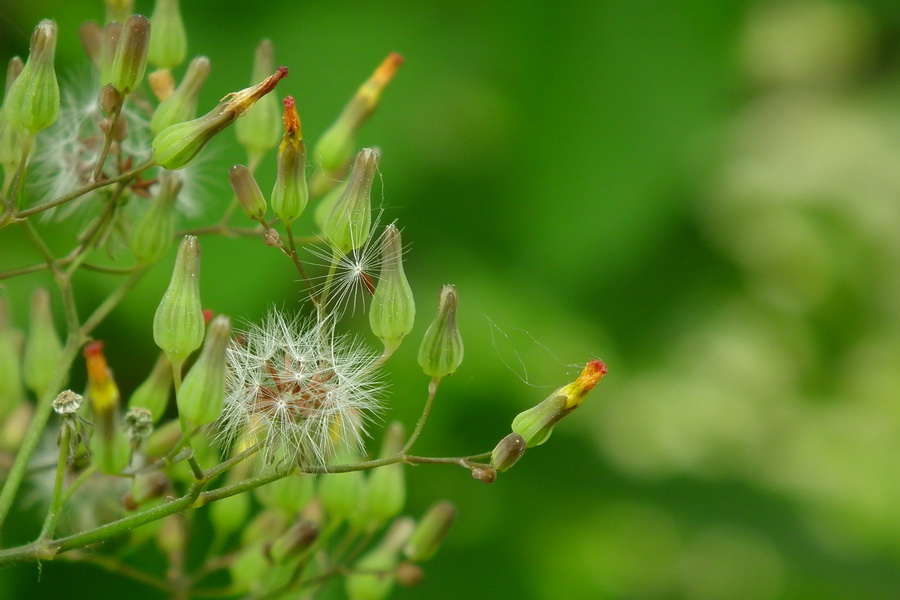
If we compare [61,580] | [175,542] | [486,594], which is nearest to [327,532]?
[175,542]

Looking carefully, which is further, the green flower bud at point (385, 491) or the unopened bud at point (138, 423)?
the green flower bud at point (385, 491)

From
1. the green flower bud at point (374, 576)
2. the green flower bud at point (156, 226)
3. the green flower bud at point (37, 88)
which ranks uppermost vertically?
the green flower bud at point (37, 88)

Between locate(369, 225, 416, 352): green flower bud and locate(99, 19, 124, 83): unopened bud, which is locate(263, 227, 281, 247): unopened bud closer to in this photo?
locate(369, 225, 416, 352): green flower bud

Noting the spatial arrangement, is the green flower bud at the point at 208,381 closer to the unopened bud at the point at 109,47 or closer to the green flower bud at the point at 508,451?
the green flower bud at the point at 508,451

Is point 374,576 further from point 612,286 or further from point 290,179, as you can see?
point 612,286

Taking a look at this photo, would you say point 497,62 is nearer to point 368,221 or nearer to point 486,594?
point 486,594

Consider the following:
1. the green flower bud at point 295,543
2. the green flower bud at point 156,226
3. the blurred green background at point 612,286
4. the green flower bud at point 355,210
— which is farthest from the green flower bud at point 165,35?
the blurred green background at point 612,286
